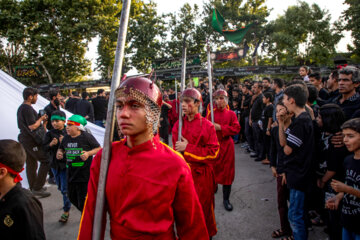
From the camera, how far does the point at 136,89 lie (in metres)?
1.45

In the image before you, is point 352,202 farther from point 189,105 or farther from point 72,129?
point 72,129

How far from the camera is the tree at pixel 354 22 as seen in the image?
2291 cm

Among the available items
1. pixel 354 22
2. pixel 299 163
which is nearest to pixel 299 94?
pixel 299 163

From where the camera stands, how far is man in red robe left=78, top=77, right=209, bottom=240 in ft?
4.67

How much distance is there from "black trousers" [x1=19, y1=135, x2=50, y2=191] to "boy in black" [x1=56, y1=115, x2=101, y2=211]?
5.23ft

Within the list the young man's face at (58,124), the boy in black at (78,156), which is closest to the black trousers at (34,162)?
the young man's face at (58,124)

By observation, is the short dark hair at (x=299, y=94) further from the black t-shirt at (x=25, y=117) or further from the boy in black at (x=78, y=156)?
the black t-shirt at (x=25, y=117)

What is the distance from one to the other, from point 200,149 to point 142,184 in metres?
1.65

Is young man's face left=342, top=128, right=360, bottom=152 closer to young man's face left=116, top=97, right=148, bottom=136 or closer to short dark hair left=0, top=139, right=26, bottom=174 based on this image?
young man's face left=116, top=97, right=148, bottom=136

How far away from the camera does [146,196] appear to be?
1409 mm

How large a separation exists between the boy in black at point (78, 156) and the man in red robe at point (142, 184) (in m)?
2.17

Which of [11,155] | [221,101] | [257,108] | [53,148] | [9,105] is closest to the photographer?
[11,155]

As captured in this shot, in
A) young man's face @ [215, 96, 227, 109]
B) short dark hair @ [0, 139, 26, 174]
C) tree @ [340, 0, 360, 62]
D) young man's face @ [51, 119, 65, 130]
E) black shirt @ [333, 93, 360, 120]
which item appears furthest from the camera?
tree @ [340, 0, 360, 62]

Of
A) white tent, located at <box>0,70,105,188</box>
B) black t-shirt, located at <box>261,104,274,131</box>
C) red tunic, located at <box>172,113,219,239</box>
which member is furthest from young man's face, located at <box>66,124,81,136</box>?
black t-shirt, located at <box>261,104,274,131</box>
